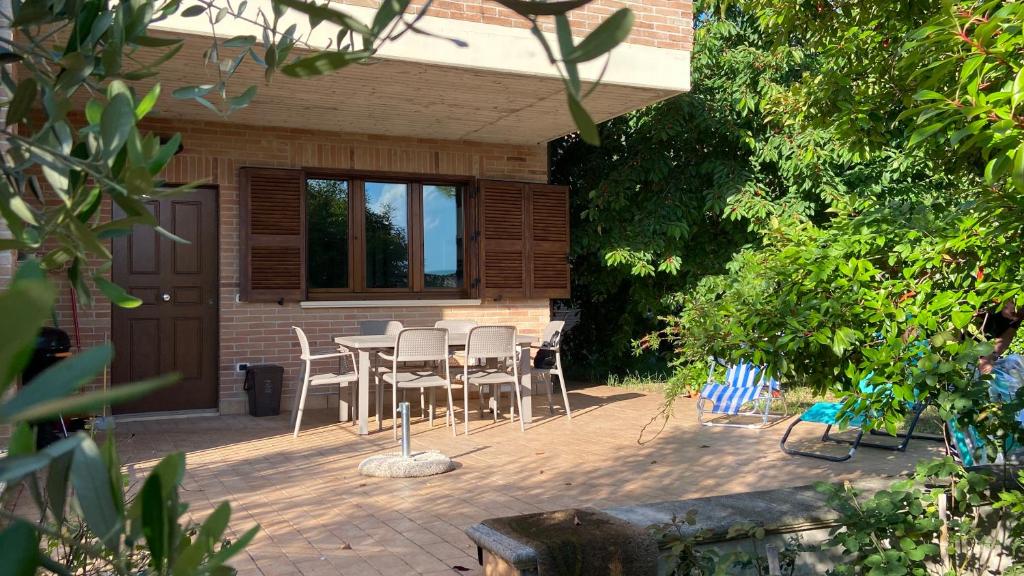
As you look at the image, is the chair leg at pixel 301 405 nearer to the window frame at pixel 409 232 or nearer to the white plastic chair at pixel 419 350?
the white plastic chair at pixel 419 350

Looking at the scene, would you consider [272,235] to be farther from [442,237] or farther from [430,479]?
[430,479]

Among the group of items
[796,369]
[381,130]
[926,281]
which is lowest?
[796,369]

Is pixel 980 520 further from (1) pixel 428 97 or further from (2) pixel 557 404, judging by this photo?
(2) pixel 557 404

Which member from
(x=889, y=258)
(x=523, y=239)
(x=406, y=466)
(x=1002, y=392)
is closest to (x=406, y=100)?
(x=523, y=239)

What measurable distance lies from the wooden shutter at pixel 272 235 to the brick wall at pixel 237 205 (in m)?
0.13

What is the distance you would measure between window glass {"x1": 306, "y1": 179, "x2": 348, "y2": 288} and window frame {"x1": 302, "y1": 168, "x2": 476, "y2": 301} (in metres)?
0.05

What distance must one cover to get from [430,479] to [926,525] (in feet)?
10.6

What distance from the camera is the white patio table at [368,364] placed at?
7.18 m

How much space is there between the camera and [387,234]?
9234 mm

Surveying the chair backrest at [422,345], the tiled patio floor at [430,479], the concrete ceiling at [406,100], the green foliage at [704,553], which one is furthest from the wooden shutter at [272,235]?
the green foliage at [704,553]

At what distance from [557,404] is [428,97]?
3342 millimetres

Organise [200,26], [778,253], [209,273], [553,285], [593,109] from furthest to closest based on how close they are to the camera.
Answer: [553,285] → [209,273] → [593,109] → [200,26] → [778,253]

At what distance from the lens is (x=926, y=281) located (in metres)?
2.67

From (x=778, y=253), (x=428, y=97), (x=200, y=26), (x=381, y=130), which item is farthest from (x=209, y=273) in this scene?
(x=778, y=253)
